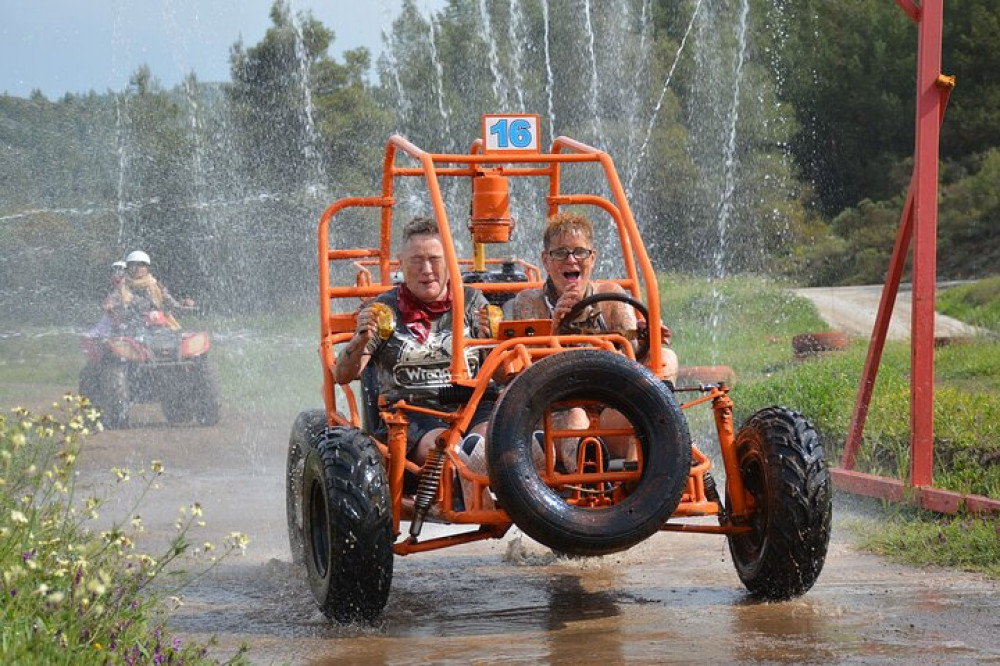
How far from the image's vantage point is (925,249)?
254 inches

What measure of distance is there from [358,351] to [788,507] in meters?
1.60

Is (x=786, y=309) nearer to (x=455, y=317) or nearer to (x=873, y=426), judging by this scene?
(x=873, y=426)

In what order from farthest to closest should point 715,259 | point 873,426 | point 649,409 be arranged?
point 715,259, point 873,426, point 649,409

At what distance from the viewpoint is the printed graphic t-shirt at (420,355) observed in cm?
549

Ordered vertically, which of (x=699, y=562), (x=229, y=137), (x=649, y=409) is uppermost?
(x=229, y=137)

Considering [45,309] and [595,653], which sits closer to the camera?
[595,653]

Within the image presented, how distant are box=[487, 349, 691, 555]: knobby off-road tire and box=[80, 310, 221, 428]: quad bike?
24.4 ft

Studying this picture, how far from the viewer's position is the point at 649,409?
4699 millimetres

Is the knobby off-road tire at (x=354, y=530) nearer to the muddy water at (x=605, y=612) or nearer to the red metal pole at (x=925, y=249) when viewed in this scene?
the muddy water at (x=605, y=612)

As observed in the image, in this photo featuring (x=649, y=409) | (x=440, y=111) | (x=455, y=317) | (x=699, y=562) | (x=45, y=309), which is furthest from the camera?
(x=440, y=111)

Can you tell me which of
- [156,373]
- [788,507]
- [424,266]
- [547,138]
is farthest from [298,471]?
[547,138]

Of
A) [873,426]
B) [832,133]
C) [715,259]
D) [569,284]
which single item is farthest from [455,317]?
[832,133]

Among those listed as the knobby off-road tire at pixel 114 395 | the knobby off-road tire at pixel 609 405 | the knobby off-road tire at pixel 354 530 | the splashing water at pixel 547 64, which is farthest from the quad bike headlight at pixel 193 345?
the splashing water at pixel 547 64

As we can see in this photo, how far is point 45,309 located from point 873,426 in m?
12.4
